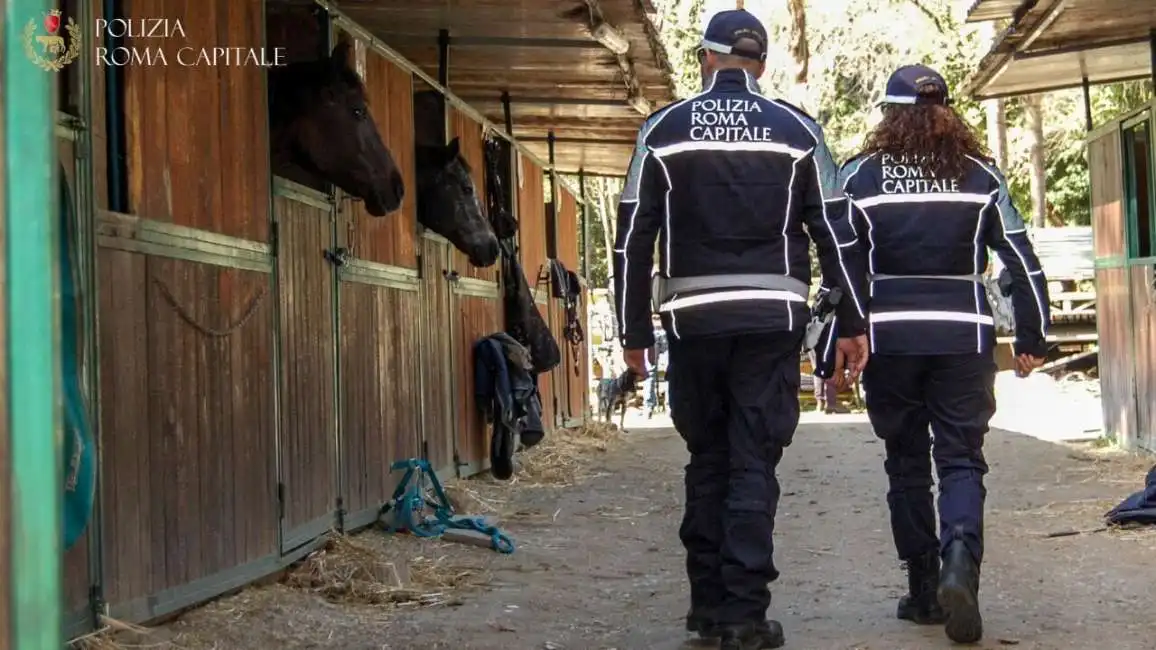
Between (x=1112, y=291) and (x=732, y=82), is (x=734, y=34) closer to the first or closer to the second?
(x=732, y=82)

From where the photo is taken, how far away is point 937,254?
463 cm

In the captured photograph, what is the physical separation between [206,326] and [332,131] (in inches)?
60.0

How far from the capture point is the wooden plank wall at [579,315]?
15273 mm

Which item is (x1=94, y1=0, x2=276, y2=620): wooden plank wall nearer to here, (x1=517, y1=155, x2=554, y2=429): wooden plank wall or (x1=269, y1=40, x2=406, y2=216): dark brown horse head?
(x1=269, y1=40, x2=406, y2=216): dark brown horse head

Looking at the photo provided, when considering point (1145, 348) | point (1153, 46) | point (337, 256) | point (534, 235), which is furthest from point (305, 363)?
point (534, 235)

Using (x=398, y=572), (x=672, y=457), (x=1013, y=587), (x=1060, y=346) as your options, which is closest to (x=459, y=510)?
(x=398, y=572)

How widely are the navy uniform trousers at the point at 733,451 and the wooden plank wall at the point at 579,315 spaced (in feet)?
34.3

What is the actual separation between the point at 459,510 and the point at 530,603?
104 inches

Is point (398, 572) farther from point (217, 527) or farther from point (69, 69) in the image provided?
point (69, 69)

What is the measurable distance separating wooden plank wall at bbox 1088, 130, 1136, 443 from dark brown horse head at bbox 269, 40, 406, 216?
6786 mm

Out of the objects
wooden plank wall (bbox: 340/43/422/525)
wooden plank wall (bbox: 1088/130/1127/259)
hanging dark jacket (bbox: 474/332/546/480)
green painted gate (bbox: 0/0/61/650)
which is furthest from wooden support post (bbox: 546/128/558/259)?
green painted gate (bbox: 0/0/61/650)

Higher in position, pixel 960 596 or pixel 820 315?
pixel 820 315

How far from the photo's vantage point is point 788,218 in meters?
4.39

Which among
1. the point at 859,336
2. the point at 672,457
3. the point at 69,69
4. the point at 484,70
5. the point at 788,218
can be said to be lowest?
the point at 672,457
